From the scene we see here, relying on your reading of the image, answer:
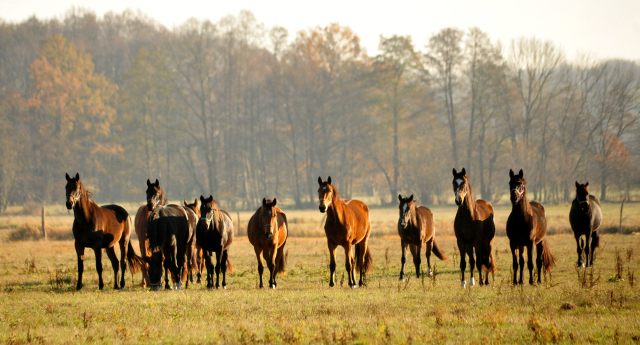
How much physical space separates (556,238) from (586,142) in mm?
30581

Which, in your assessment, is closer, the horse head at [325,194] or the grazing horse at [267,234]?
the horse head at [325,194]

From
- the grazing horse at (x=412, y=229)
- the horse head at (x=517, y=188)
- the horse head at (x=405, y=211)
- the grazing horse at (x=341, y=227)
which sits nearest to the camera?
the horse head at (x=517, y=188)

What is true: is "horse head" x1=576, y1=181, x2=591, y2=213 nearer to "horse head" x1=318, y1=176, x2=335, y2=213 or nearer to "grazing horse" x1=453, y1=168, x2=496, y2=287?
"grazing horse" x1=453, y1=168, x2=496, y2=287

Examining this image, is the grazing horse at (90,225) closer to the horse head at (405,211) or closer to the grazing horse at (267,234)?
the grazing horse at (267,234)

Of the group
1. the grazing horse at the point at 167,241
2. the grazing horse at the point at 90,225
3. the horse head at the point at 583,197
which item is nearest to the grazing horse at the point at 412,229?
the horse head at the point at 583,197

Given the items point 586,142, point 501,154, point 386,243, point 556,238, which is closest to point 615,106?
point 586,142

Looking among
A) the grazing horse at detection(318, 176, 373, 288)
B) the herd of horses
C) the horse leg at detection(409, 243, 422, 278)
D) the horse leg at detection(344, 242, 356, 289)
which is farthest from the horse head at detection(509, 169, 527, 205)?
the horse leg at detection(344, 242, 356, 289)

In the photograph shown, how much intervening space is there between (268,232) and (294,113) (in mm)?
43559

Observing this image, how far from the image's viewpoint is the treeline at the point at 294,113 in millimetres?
48656

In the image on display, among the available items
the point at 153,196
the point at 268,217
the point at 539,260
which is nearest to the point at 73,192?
the point at 153,196

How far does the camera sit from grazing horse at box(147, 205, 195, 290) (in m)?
12.0

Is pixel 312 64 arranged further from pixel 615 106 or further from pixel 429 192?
pixel 615 106

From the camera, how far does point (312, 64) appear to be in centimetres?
5350

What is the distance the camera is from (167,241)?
1216 centimetres
